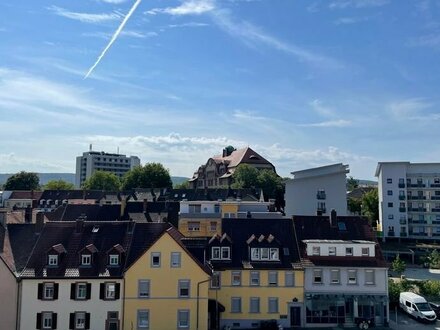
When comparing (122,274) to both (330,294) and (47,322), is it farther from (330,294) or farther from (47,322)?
(330,294)

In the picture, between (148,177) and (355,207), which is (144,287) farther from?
(148,177)

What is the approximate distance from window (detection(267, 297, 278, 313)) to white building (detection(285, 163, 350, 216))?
35.8m

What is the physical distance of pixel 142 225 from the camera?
146ft

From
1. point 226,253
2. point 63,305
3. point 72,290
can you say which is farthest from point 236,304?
point 63,305

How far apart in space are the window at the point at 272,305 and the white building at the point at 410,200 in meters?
65.2

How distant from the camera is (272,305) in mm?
45062

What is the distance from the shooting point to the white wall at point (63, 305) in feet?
132

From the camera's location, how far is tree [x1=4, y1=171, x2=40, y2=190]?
6787 inches

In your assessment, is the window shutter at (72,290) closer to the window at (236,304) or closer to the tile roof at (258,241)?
the tile roof at (258,241)

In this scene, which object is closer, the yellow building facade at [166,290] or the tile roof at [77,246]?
the yellow building facade at [166,290]

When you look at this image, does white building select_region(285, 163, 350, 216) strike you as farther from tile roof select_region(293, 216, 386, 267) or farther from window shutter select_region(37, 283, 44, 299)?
window shutter select_region(37, 283, 44, 299)

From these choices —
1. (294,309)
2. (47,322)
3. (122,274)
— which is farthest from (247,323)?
(47,322)

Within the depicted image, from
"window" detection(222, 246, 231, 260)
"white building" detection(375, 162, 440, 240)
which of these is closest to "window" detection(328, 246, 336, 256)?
"window" detection(222, 246, 231, 260)

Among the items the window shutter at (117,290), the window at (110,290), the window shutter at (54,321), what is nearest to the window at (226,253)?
the window shutter at (117,290)
